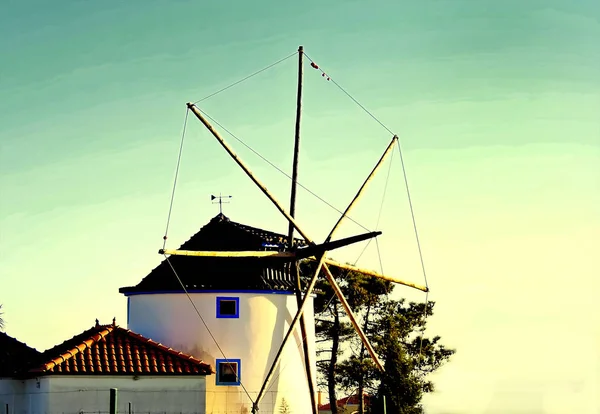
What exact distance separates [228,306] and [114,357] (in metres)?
5.16

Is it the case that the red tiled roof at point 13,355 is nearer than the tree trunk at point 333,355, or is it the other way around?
the red tiled roof at point 13,355

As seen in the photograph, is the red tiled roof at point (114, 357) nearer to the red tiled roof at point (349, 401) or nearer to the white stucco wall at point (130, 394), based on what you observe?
the white stucco wall at point (130, 394)

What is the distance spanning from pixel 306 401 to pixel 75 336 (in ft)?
27.3

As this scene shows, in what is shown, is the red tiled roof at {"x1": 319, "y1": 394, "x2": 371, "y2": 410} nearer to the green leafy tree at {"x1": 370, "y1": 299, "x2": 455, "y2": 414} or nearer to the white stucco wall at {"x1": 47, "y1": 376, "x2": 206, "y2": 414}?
the green leafy tree at {"x1": 370, "y1": 299, "x2": 455, "y2": 414}

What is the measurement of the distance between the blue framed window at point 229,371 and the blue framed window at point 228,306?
1.53 meters

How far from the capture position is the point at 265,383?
38.0 metres

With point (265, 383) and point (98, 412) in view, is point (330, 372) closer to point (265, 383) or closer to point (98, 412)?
point (265, 383)

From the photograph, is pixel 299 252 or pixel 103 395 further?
pixel 299 252

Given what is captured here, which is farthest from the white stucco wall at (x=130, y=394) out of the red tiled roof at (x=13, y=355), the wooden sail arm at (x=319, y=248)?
the wooden sail arm at (x=319, y=248)

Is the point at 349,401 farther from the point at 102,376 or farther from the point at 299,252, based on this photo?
the point at 102,376

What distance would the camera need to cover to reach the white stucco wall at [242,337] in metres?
39.9

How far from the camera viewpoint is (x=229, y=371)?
4003 cm

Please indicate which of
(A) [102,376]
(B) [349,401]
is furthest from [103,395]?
(B) [349,401]

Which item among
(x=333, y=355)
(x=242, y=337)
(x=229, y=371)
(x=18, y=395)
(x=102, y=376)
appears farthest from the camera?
(x=333, y=355)
